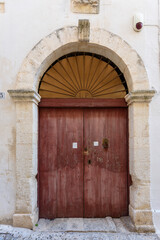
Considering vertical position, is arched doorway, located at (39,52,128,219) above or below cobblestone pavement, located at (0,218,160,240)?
above

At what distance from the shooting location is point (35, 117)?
11.1 feet

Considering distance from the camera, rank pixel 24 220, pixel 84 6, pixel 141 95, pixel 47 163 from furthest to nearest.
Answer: pixel 47 163
pixel 84 6
pixel 141 95
pixel 24 220

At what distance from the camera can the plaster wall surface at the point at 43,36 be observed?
Answer: 3.25 metres

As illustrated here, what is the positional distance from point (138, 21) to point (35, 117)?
2651mm

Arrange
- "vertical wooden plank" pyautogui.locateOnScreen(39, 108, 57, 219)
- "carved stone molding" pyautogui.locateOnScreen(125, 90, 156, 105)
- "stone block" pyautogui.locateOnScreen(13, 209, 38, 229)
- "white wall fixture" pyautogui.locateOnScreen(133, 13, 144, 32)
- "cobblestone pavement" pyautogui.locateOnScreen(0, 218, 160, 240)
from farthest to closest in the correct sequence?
"vertical wooden plank" pyautogui.locateOnScreen(39, 108, 57, 219) < "white wall fixture" pyautogui.locateOnScreen(133, 13, 144, 32) < "carved stone molding" pyautogui.locateOnScreen(125, 90, 156, 105) < "stone block" pyautogui.locateOnScreen(13, 209, 38, 229) < "cobblestone pavement" pyautogui.locateOnScreen(0, 218, 160, 240)

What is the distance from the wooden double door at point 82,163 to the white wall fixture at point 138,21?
1.58m

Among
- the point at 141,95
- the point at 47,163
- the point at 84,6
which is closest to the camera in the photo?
the point at 141,95

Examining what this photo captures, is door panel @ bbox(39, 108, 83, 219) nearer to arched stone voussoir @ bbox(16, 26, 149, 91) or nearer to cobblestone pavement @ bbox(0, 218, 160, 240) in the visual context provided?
cobblestone pavement @ bbox(0, 218, 160, 240)

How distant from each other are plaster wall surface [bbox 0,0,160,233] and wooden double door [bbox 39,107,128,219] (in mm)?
566

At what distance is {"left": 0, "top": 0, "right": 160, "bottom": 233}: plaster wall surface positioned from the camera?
10.7ft

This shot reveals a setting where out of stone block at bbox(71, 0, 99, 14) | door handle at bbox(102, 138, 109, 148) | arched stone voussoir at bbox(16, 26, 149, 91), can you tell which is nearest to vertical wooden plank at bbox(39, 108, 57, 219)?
arched stone voussoir at bbox(16, 26, 149, 91)

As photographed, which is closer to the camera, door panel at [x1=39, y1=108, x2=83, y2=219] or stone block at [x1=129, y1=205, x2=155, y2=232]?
stone block at [x1=129, y1=205, x2=155, y2=232]

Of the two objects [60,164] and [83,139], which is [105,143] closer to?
[83,139]

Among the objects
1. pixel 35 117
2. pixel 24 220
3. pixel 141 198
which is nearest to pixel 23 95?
pixel 35 117
